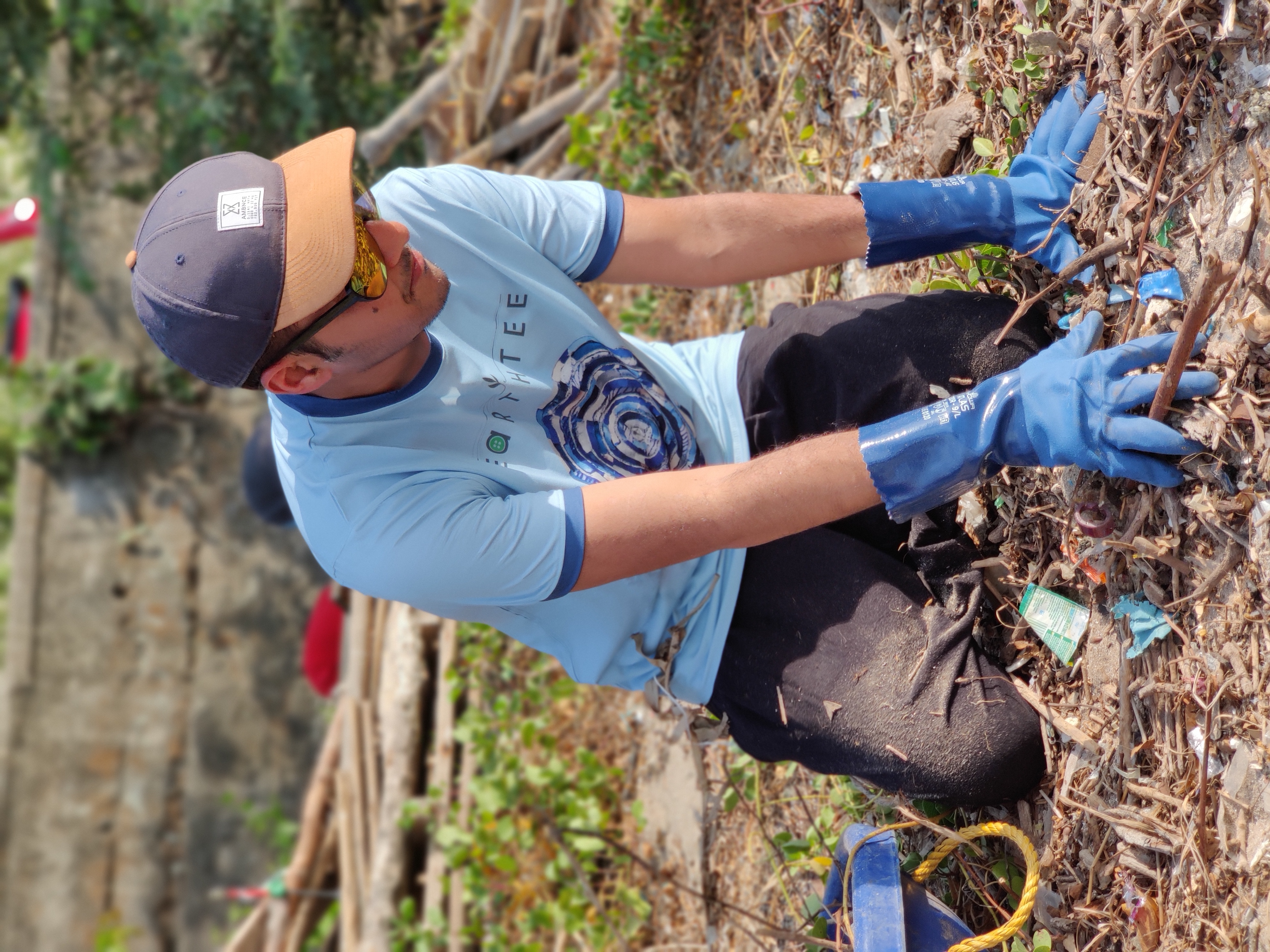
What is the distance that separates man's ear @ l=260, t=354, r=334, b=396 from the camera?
1841mm

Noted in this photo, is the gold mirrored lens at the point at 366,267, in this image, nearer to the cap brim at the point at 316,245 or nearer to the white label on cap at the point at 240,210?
the cap brim at the point at 316,245

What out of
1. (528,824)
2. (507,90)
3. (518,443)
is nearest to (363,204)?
(518,443)

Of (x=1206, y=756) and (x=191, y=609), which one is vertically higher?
(x=1206, y=756)

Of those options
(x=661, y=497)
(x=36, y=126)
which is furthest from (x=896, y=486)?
(x=36, y=126)

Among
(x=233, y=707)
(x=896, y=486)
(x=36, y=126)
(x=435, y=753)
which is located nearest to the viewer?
(x=896, y=486)

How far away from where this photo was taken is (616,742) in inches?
152

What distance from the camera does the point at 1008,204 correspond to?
2.04 metres

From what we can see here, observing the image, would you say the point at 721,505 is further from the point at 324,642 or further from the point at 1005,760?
the point at 324,642

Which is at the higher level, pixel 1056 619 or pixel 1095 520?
pixel 1095 520

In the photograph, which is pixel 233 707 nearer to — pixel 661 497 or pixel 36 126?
pixel 36 126

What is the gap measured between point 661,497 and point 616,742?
7.34 feet

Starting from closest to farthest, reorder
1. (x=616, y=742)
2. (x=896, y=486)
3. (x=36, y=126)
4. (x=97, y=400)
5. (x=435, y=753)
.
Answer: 1. (x=896, y=486)
2. (x=616, y=742)
3. (x=435, y=753)
4. (x=36, y=126)
5. (x=97, y=400)

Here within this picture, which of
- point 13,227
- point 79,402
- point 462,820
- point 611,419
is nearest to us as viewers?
point 611,419

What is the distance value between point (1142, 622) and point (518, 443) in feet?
3.97
